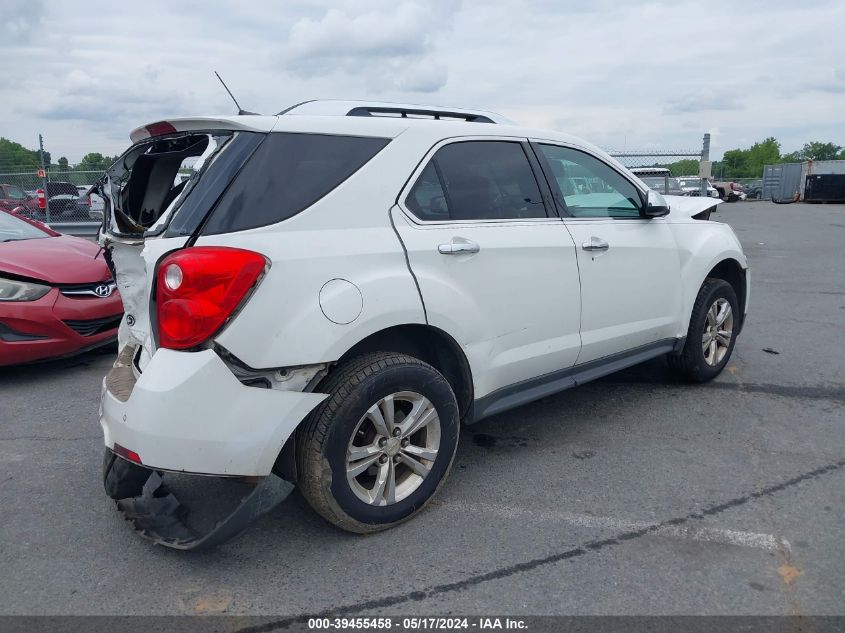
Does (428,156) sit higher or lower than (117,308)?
higher

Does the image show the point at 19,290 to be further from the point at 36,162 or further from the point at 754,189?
the point at 754,189

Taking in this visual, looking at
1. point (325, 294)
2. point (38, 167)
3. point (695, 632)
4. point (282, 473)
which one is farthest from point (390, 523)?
point (38, 167)

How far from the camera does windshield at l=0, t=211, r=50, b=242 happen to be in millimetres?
6048

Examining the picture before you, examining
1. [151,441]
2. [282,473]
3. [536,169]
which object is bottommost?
[282,473]

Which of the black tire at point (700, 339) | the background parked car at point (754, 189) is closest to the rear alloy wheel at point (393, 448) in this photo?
the black tire at point (700, 339)

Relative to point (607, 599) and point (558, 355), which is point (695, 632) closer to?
point (607, 599)

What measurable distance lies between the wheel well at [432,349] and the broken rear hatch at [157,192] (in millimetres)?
859

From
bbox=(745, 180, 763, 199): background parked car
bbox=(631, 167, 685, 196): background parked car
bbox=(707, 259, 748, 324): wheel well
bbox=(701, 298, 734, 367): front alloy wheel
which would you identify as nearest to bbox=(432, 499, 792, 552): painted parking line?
bbox=(701, 298, 734, 367): front alloy wheel

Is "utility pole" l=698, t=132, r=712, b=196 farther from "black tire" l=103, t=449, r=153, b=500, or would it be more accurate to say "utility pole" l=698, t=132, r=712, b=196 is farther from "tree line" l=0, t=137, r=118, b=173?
"black tire" l=103, t=449, r=153, b=500

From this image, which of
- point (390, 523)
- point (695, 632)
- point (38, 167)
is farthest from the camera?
point (38, 167)

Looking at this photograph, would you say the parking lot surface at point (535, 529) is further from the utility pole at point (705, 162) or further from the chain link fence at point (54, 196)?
the utility pole at point (705, 162)

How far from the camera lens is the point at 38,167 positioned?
46.0 ft

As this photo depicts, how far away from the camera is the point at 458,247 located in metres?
3.12

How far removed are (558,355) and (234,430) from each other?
5.96 ft
